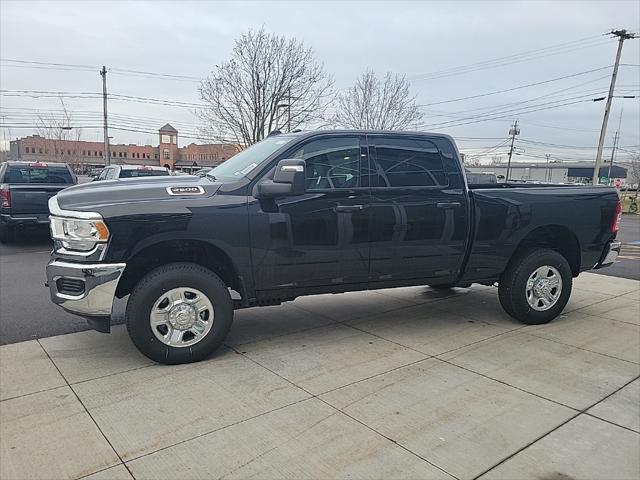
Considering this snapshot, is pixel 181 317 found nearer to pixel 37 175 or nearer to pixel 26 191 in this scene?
pixel 26 191

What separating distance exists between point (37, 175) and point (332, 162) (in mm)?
9242

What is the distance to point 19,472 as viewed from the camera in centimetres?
→ 258

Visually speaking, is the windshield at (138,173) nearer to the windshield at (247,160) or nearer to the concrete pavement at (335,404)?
the windshield at (247,160)

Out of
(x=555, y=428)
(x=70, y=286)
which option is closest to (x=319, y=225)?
(x=70, y=286)

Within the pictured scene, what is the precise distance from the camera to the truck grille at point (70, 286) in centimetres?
370

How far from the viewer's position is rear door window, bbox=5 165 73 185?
1085cm

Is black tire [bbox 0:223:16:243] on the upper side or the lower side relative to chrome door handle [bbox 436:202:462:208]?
lower

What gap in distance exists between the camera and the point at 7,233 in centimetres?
1090

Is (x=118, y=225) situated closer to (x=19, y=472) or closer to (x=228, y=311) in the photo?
(x=228, y=311)

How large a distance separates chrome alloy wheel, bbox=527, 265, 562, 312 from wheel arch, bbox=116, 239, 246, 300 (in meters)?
3.09

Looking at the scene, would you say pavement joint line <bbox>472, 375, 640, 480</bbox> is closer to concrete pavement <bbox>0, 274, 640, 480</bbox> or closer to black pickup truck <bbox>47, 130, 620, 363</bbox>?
concrete pavement <bbox>0, 274, 640, 480</bbox>

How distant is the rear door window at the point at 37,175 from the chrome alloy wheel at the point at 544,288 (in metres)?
9.98

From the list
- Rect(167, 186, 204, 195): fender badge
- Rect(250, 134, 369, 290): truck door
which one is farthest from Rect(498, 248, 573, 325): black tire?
Rect(167, 186, 204, 195): fender badge

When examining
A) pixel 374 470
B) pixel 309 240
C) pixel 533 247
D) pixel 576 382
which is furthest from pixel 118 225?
pixel 533 247
